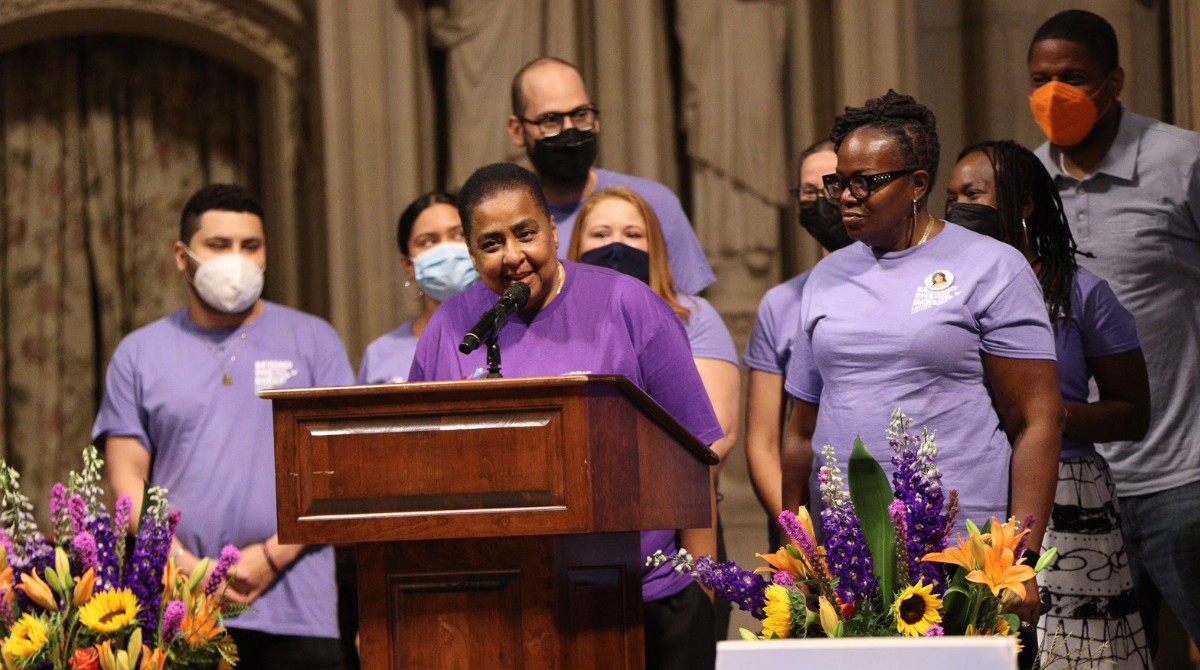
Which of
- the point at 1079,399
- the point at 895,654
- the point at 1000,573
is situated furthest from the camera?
the point at 1079,399

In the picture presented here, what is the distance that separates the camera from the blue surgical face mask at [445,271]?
148 inches

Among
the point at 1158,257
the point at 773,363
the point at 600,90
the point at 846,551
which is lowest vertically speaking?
the point at 846,551

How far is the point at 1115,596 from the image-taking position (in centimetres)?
287

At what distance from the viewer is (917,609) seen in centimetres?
200

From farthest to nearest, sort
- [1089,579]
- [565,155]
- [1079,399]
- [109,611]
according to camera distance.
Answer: [565,155] < [1079,399] < [1089,579] < [109,611]

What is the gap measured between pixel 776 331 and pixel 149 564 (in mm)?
1608

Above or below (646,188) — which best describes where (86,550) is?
below

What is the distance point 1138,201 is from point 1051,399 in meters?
1.19

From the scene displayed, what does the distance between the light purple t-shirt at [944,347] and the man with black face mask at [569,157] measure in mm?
1217

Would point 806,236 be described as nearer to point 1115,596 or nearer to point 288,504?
point 1115,596

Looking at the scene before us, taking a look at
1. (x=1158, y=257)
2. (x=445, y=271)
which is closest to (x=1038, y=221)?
(x=1158, y=257)

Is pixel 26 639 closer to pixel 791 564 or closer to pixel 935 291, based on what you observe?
pixel 791 564

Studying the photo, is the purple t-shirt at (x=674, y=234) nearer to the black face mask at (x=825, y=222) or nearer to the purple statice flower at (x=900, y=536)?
the black face mask at (x=825, y=222)

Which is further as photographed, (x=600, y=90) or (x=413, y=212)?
(x=600, y=90)
